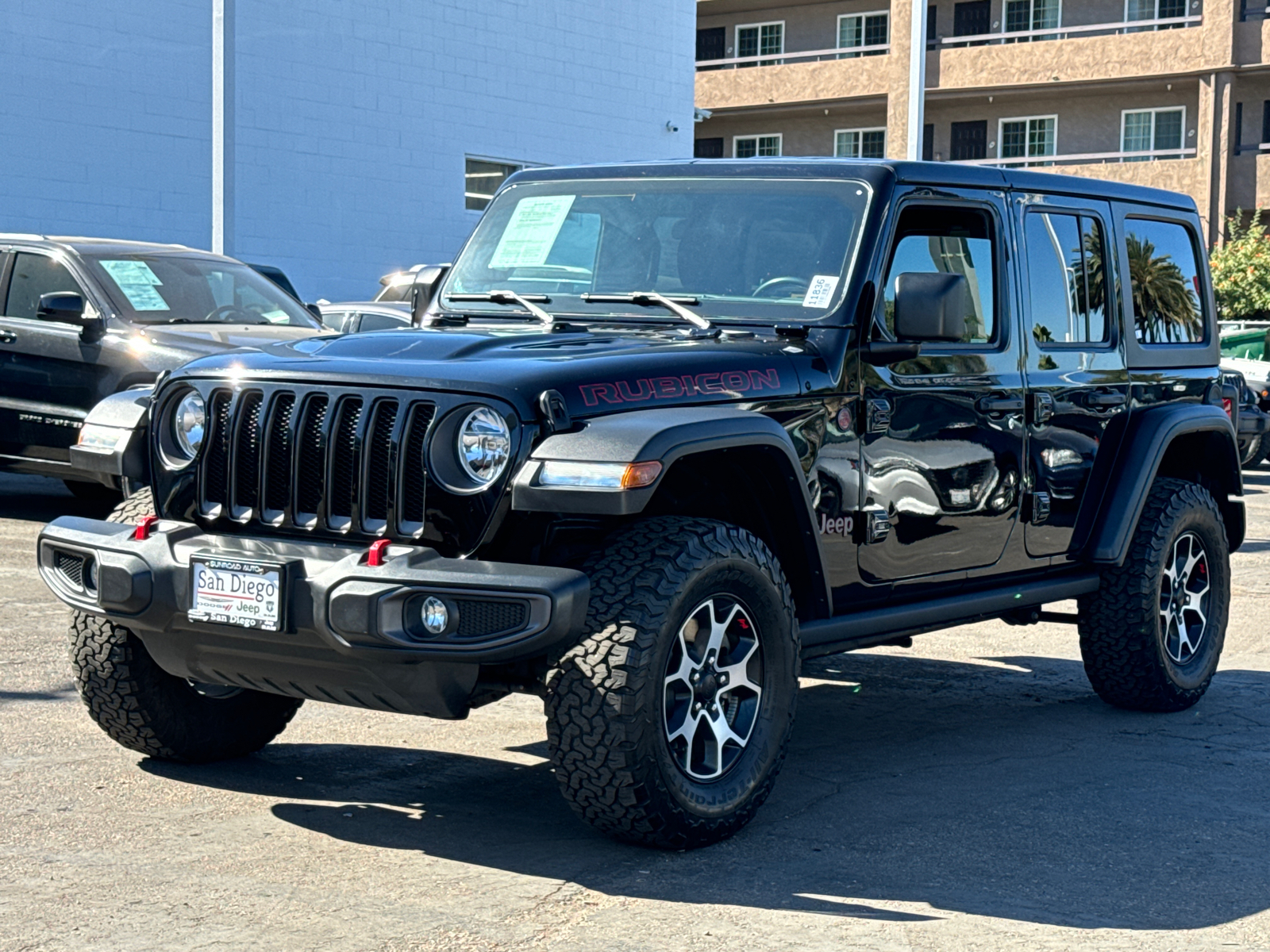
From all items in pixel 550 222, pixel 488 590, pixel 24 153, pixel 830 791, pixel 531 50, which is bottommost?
pixel 830 791

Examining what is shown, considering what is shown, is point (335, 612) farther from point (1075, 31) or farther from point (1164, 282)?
point (1075, 31)

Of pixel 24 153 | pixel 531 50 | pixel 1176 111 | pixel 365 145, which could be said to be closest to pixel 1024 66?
pixel 1176 111

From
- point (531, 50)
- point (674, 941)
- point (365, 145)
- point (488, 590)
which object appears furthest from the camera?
point (531, 50)

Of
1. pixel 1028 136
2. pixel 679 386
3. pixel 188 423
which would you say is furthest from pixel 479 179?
pixel 1028 136

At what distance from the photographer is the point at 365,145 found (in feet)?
75.0

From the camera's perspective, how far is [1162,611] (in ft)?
23.6

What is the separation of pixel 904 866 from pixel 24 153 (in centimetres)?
1643

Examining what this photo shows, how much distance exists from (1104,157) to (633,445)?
40.5m

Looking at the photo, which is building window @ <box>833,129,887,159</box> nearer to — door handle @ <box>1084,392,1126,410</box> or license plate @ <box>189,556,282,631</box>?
door handle @ <box>1084,392,1126,410</box>

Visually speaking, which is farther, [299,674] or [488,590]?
[299,674]

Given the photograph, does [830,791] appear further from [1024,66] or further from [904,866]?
[1024,66]

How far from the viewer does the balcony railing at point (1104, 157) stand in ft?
138

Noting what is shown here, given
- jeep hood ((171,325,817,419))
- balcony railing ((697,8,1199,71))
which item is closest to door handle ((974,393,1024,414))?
jeep hood ((171,325,817,419))

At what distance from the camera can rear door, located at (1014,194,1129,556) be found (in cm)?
654
